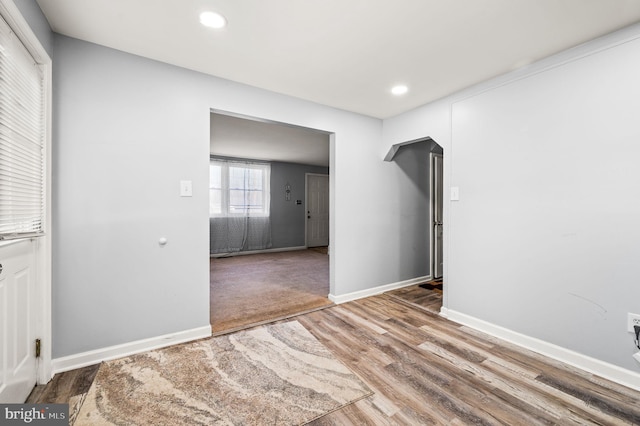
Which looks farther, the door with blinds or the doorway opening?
the doorway opening

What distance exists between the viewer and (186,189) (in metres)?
2.34

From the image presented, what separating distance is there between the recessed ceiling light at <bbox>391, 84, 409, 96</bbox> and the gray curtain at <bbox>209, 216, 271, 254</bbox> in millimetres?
5018

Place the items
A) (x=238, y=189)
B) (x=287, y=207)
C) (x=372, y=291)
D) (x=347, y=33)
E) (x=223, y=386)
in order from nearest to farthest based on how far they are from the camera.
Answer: (x=223, y=386) → (x=347, y=33) → (x=372, y=291) → (x=238, y=189) → (x=287, y=207)

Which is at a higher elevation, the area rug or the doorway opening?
the doorway opening

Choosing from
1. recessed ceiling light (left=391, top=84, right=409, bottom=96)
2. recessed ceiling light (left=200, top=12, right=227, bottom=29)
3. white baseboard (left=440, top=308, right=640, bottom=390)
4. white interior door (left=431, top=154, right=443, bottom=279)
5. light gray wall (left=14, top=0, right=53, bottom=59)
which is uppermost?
recessed ceiling light (left=391, top=84, right=409, bottom=96)

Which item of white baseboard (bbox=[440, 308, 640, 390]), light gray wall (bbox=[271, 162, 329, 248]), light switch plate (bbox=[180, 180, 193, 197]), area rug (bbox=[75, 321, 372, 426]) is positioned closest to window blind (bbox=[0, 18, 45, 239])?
light switch plate (bbox=[180, 180, 193, 197])

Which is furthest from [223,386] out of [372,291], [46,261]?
[372,291]

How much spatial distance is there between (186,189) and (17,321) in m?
1.28

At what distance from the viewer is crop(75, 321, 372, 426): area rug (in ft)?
4.97

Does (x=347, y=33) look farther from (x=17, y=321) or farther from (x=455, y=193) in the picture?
(x=17, y=321)

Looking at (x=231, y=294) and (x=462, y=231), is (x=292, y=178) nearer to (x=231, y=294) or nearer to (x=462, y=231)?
(x=231, y=294)

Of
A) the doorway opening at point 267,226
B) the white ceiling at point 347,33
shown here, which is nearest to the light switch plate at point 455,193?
the white ceiling at point 347,33

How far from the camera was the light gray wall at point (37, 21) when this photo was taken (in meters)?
1.47

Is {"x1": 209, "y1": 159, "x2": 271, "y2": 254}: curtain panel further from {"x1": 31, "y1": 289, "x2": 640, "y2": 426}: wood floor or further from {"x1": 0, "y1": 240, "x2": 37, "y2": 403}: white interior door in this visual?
{"x1": 0, "y1": 240, "x2": 37, "y2": 403}: white interior door
